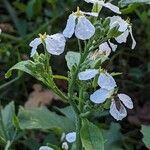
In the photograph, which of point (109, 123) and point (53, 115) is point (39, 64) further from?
point (109, 123)

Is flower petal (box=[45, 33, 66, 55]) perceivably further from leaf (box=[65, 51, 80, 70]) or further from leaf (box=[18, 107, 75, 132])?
leaf (box=[18, 107, 75, 132])

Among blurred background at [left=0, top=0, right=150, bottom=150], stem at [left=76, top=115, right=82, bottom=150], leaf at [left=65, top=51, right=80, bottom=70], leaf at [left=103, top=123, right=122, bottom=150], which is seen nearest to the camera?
stem at [left=76, top=115, right=82, bottom=150]

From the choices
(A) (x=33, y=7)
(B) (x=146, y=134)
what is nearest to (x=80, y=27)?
(B) (x=146, y=134)

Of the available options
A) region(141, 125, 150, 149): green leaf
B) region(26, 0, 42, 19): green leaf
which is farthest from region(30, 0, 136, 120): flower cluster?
region(26, 0, 42, 19): green leaf

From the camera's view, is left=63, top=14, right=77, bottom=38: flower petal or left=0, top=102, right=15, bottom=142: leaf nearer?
left=63, top=14, right=77, bottom=38: flower petal

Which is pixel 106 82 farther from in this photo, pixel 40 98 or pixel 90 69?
pixel 40 98

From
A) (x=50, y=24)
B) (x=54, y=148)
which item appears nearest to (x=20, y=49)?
(x=50, y=24)
